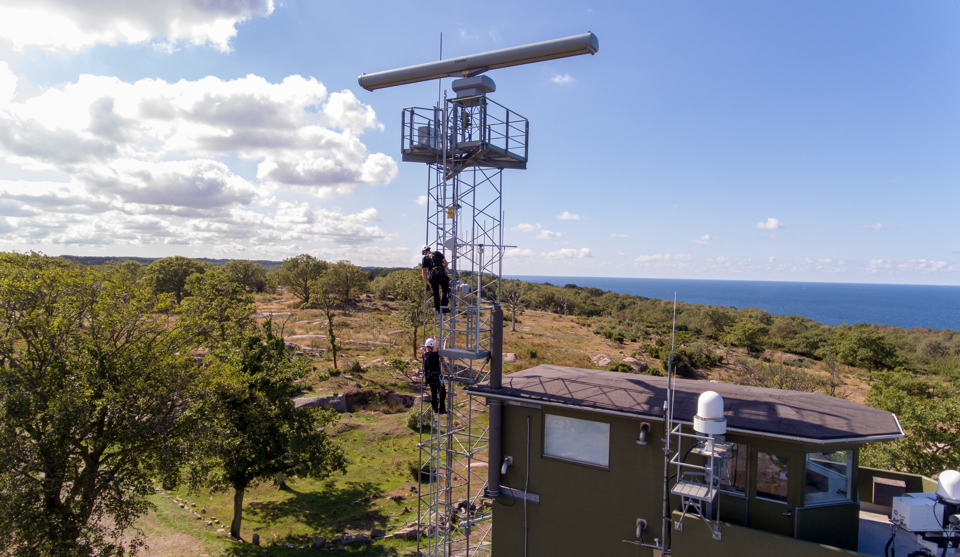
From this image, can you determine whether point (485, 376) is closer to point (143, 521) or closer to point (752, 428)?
point (752, 428)

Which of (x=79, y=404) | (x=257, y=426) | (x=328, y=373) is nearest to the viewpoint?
(x=79, y=404)

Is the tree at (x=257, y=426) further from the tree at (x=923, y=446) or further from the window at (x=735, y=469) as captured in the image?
the tree at (x=923, y=446)

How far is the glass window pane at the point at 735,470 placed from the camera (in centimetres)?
893

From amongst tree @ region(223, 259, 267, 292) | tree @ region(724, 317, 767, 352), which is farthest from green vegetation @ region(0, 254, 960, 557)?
tree @ region(223, 259, 267, 292)

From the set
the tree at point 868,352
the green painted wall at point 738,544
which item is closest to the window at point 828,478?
the green painted wall at point 738,544

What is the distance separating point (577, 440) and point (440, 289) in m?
5.45

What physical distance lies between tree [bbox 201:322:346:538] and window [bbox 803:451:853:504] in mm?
14792

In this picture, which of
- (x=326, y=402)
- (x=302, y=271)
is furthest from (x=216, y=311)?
(x=302, y=271)

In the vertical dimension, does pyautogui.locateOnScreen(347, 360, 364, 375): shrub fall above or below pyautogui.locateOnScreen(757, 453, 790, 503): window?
below

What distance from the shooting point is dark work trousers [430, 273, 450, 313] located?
12.5 metres

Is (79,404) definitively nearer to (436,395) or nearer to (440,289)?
(436,395)

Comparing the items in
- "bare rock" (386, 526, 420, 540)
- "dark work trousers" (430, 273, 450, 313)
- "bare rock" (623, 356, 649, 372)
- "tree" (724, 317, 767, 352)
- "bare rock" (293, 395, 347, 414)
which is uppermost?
"dark work trousers" (430, 273, 450, 313)

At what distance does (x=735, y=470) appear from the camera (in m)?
9.04

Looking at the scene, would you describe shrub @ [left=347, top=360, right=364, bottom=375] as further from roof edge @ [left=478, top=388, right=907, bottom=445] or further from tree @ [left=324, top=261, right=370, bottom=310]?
roof edge @ [left=478, top=388, right=907, bottom=445]
